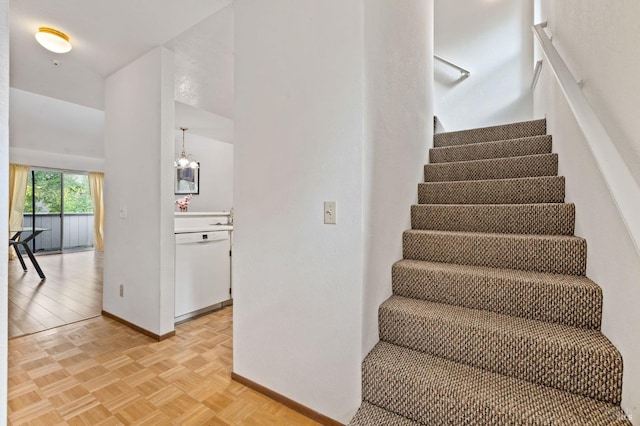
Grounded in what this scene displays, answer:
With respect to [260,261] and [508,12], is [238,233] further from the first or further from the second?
[508,12]

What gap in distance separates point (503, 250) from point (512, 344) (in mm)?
563

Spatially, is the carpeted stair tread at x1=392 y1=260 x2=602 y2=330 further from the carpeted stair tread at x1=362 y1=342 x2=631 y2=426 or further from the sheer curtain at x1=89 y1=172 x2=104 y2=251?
the sheer curtain at x1=89 y1=172 x2=104 y2=251

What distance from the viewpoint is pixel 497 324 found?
132 centimetres

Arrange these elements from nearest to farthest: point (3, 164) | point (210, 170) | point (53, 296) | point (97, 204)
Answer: point (3, 164), point (53, 296), point (210, 170), point (97, 204)

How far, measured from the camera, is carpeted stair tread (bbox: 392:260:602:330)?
1.27 metres

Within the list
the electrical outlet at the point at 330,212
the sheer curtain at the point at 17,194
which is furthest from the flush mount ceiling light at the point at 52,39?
the sheer curtain at the point at 17,194

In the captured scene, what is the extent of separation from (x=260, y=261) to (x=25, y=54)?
2844 mm

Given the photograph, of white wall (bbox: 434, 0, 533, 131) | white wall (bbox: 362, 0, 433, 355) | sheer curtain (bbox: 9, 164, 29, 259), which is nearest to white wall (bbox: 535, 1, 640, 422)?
white wall (bbox: 362, 0, 433, 355)

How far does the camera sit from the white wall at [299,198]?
1.43 m

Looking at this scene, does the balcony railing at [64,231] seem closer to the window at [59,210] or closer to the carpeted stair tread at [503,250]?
the window at [59,210]

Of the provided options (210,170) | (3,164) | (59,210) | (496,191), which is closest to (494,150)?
(496,191)

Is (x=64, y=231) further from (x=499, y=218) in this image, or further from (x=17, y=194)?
(x=499, y=218)

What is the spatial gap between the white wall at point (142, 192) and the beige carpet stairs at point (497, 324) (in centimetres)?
190

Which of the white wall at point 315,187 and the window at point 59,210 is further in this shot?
the window at point 59,210
